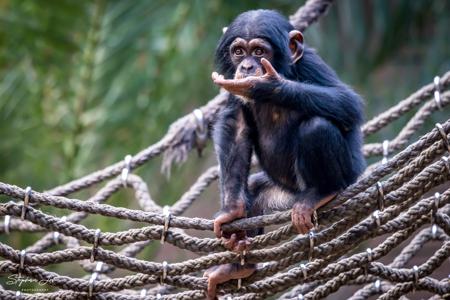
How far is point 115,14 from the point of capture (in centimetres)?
779

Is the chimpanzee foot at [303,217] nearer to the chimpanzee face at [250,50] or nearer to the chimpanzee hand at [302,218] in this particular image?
the chimpanzee hand at [302,218]

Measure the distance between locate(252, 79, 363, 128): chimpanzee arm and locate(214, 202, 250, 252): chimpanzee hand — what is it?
1.52 feet

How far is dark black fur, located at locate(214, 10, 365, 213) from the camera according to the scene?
346 centimetres

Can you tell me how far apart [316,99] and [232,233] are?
0.64 metres

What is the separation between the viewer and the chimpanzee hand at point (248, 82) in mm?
3344

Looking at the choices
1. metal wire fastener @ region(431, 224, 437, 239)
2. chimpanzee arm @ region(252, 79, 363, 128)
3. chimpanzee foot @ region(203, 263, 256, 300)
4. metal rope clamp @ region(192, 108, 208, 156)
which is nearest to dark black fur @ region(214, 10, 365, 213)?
chimpanzee arm @ region(252, 79, 363, 128)

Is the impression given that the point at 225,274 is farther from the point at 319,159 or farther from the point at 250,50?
the point at 250,50

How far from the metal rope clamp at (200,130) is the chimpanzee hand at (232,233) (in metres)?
1.58

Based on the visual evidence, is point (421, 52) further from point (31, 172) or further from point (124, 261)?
point (124, 261)

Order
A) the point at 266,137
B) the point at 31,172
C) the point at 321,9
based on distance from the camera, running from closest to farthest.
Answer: the point at 266,137
the point at 321,9
the point at 31,172

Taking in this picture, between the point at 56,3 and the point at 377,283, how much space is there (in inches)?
179

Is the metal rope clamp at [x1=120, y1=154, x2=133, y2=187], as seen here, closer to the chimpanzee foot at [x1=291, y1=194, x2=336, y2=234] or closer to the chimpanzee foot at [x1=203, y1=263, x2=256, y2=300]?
the chimpanzee foot at [x1=203, y1=263, x2=256, y2=300]

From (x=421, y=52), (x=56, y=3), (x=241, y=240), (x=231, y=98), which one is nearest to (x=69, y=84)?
(x=56, y=3)

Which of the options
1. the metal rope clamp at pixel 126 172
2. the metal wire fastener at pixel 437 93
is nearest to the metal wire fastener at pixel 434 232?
the metal wire fastener at pixel 437 93
